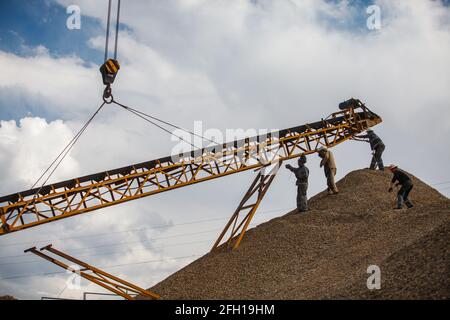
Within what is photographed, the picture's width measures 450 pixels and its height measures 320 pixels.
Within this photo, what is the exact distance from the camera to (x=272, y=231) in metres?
15.1

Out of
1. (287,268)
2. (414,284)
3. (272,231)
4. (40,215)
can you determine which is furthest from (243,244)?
(414,284)

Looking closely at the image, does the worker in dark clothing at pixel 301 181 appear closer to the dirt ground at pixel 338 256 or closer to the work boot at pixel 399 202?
the dirt ground at pixel 338 256

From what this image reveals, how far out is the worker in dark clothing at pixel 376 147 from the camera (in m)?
18.3

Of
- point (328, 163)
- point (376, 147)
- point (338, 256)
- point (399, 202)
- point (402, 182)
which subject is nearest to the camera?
point (338, 256)

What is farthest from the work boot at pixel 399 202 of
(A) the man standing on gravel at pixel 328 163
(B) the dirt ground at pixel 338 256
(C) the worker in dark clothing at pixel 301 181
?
(C) the worker in dark clothing at pixel 301 181

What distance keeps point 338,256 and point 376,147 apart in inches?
316

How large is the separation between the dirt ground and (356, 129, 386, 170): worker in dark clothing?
1.52m

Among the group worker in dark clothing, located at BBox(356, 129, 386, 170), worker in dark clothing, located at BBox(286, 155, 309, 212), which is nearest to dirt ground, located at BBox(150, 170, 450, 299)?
worker in dark clothing, located at BBox(286, 155, 309, 212)

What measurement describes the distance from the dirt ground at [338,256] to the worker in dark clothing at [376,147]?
152 cm

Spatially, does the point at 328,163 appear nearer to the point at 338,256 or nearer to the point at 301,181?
the point at 301,181

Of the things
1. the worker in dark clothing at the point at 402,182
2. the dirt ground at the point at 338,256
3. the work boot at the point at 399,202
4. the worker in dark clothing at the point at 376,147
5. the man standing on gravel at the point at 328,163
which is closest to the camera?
the dirt ground at the point at 338,256

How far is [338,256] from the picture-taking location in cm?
1215

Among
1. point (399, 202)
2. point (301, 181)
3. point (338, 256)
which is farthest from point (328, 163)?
point (338, 256)

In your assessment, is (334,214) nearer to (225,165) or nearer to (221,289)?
(225,165)
